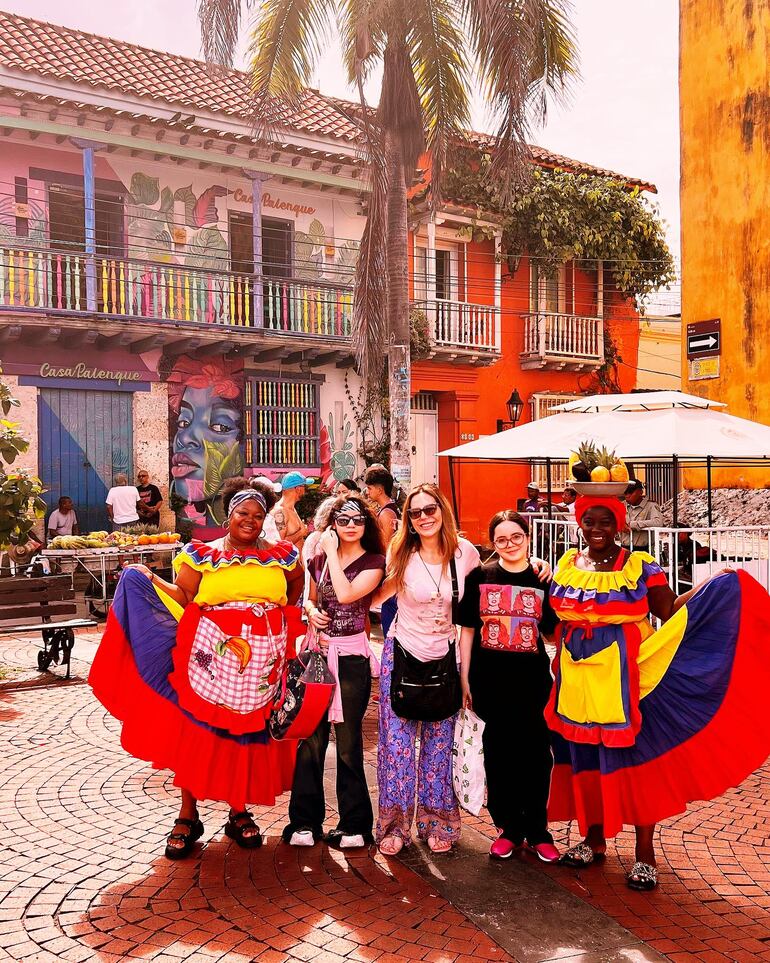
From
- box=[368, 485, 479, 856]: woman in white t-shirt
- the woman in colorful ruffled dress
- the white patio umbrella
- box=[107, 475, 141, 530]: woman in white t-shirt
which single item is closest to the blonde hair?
box=[368, 485, 479, 856]: woman in white t-shirt

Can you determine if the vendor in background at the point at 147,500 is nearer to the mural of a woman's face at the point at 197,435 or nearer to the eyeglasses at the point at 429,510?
the mural of a woman's face at the point at 197,435

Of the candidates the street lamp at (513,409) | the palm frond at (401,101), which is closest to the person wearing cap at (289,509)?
the palm frond at (401,101)

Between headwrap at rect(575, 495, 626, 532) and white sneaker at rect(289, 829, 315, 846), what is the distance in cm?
194

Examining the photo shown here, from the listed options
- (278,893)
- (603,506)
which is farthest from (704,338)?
(278,893)

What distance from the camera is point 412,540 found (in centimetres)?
418

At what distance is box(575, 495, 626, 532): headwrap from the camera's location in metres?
3.92

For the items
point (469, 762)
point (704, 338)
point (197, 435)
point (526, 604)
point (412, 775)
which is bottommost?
point (412, 775)

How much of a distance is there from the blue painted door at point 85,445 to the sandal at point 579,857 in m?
12.1

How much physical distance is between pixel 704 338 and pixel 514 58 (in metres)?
4.87

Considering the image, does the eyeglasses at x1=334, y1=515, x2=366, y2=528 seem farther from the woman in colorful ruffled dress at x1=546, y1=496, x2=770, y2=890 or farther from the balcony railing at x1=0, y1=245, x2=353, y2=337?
the balcony railing at x1=0, y1=245, x2=353, y2=337

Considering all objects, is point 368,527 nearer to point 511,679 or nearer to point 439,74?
point 511,679

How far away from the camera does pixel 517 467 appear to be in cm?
2022

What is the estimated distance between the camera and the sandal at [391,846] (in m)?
4.04

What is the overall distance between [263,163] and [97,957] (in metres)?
14.5
